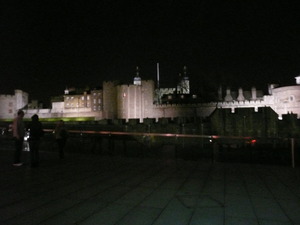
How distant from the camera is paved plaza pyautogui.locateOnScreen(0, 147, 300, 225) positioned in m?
3.25

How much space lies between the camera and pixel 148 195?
4250 mm

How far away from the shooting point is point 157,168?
22.2 ft

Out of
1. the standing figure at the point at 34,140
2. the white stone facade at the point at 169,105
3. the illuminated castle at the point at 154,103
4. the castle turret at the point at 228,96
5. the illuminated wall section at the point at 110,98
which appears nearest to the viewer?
the standing figure at the point at 34,140

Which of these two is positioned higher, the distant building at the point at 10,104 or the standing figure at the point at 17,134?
the distant building at the point at 10,104

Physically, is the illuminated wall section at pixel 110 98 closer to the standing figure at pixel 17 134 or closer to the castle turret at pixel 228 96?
the castle turret at pixel 228 96

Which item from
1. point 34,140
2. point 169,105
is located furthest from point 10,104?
point 34,140

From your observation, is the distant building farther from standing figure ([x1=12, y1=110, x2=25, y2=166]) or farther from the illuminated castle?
standing figure ([x1=12, y1=110, x2=25, y2=166])

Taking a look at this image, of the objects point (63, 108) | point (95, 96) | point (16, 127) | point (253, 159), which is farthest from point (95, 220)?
point (63, 108)

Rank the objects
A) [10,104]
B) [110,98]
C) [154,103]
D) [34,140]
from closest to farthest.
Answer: [34,140] < [154,103] < [110,98] < [10,104]

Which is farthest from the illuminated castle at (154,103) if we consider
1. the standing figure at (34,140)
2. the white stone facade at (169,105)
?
the standing figure at (34,140)

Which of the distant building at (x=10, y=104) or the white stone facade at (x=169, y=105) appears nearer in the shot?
the white stone facade at (x=169, y=105)

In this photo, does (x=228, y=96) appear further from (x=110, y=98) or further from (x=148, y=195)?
(x=148, y=195)

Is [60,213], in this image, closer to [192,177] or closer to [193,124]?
[192,177]

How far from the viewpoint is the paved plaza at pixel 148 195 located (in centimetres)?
325
